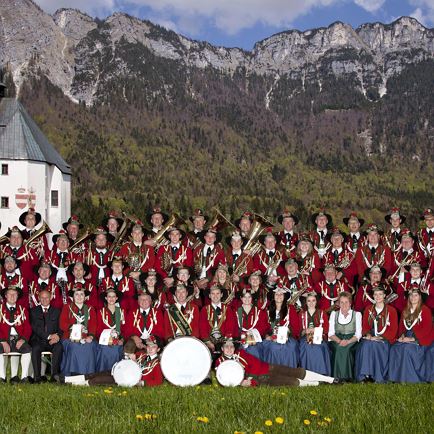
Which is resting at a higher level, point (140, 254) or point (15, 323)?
point (140, 254)

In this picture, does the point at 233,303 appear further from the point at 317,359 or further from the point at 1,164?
the point at 1,164

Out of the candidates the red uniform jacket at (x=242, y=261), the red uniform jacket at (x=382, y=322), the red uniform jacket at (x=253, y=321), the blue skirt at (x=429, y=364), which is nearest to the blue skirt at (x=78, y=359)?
the red uniform jacket at (x=253, y=321)

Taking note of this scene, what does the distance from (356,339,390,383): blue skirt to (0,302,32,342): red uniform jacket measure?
5970 mm

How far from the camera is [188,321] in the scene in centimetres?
1203

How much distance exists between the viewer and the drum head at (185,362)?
1023cm

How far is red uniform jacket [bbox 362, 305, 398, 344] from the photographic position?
11.7 m

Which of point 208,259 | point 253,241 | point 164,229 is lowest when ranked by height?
point 208,259

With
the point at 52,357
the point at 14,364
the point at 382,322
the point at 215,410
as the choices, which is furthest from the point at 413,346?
the point at 14,364

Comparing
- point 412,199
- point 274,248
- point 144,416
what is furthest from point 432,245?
point 412,199

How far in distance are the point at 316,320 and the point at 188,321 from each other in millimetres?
2372

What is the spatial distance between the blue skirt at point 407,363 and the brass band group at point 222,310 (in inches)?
0.7

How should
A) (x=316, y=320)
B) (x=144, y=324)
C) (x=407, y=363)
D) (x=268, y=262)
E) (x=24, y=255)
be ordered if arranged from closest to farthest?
1. (x=407, y=363)
2. (x=144, y=324)
3. (x=316, y=320)
4. (x=268, y=262)
5. (x=24, y=255)

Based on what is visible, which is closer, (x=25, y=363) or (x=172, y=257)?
(x=25, y=363)

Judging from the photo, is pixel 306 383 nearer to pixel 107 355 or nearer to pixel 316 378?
pixel 316 378
